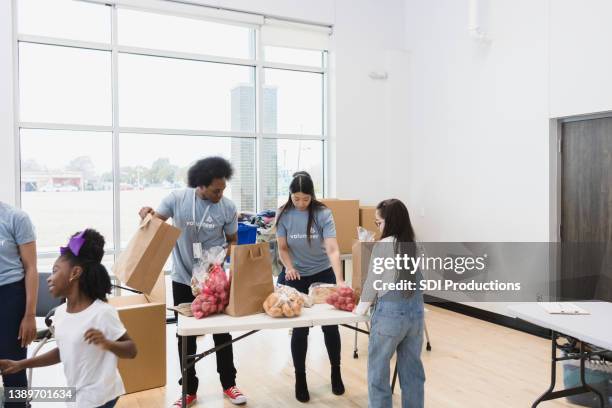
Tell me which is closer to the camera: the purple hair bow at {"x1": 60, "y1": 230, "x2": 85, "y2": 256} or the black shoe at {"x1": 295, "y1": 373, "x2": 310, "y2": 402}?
the purple hair bow at {"x1": 60, "y1": 230, "x2": 85, "y2": 256}

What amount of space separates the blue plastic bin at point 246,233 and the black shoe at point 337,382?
1.94 m

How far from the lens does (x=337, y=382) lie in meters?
3.29

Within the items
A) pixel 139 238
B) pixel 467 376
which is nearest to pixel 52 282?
pixel 139 238

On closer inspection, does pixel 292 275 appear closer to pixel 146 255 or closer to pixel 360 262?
pixel 360 262

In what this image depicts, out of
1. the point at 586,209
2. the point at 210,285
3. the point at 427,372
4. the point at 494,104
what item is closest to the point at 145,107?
the point at 210,285

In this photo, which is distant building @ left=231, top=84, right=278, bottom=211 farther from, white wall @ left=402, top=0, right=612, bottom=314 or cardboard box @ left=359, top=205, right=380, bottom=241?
white wall @ left=402, top=0, right=612, bottom=314

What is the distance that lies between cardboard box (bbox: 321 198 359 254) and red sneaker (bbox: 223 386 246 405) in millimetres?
2465

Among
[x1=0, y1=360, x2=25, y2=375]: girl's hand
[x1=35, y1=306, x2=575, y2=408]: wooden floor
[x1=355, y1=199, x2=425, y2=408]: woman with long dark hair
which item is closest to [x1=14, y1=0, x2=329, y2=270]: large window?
[x1=35, y1=306, x2=575, y2=408]: wooden floor

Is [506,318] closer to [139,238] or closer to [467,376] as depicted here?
[467,376]

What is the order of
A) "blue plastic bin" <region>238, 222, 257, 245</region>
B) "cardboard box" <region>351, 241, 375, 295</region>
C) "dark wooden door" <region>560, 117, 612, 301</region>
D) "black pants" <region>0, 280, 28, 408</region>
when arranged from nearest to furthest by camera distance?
1. "black pants" <region>0, 280, 28, 408</region>
2. "cardboard box" <region>351, 241, 375, 295</region>
3. "dark wooden door" <region>560, 117, 612, 301</region>
4. "blue plastic bin" <region>238, 222, 257, 245</region>

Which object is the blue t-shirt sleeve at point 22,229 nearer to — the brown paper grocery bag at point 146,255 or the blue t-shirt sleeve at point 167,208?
the brown paper grocery bag at point 146,255

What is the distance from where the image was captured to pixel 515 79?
4.82 meters

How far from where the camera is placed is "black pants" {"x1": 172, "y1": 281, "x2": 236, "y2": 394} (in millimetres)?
2984

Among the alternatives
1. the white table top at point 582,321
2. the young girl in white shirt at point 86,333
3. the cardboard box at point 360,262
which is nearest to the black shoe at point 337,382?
the cardboard box at point 360,262
